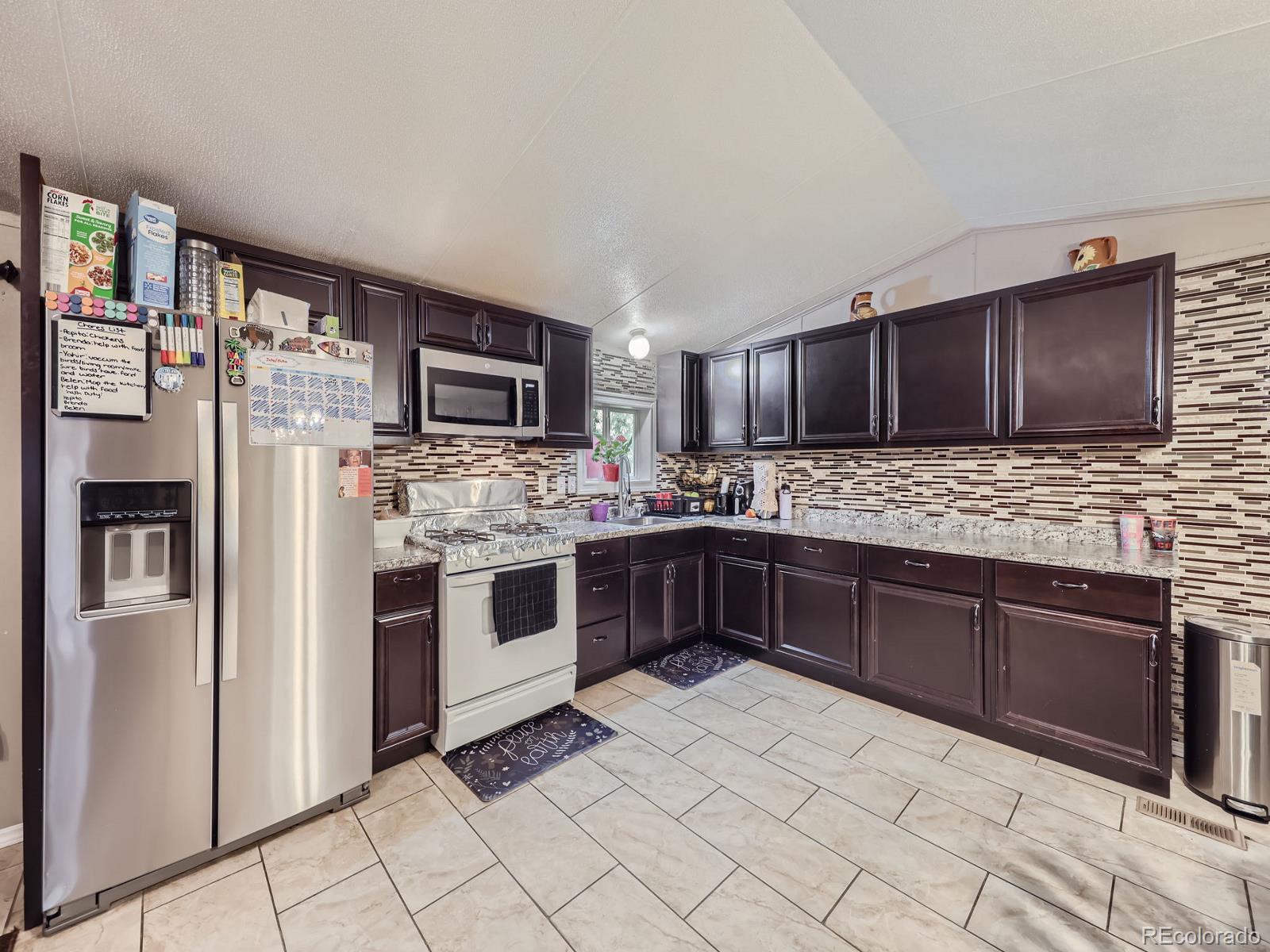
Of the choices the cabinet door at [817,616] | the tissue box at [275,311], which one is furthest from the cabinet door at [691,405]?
the tissue box at [275,311]

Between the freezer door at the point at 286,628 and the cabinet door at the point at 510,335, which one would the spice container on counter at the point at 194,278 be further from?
the cabinet door at the point at 510,335

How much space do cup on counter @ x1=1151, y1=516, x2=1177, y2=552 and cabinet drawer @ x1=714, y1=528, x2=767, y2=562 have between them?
1873mm

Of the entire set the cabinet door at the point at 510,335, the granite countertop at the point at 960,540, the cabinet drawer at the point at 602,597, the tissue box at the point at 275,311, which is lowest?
the cabinet drawer at the point at 602,597

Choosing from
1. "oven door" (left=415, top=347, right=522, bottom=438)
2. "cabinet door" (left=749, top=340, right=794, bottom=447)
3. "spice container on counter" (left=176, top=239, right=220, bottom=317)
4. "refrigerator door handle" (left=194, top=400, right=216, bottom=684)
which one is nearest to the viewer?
"refrigerator door handle" (left=194, top=400, right=216, bottom=684)

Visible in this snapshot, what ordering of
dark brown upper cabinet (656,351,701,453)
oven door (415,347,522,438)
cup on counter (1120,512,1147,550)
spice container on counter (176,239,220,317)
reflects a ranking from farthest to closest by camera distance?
dark brown upper cabinet (656,351,701,453) → oven door (415,347,522,438) → cup on counter (1120,512,1147,550) → spice container on counter (176,239,220,317)

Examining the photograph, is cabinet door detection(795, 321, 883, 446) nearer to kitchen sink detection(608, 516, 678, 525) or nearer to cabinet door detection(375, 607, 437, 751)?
kitchen sink detection(608, 516, 678, 525)

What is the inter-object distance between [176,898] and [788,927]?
6.11 feet

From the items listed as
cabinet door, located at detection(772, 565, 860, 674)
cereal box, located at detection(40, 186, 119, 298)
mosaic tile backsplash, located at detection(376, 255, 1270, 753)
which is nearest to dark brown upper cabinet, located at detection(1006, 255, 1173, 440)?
mosaic tile backsplash, located at detection(376, 255, 1270, 753)

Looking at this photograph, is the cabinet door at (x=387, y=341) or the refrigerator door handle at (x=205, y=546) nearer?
the refrigerator door handle at (x=205, y=546)

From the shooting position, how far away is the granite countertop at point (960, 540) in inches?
85.7

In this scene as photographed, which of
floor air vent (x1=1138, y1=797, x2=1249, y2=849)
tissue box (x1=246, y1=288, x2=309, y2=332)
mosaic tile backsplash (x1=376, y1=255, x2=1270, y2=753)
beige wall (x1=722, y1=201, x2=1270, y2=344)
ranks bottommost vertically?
floor air vent (x1=1138, y1=797, x2=1249, y2=849)

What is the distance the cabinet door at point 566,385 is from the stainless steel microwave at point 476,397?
125 millimetres

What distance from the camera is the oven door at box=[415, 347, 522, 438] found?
2.66 meters

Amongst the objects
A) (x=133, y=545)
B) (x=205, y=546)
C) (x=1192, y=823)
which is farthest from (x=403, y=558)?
(x=1192, y=823)
